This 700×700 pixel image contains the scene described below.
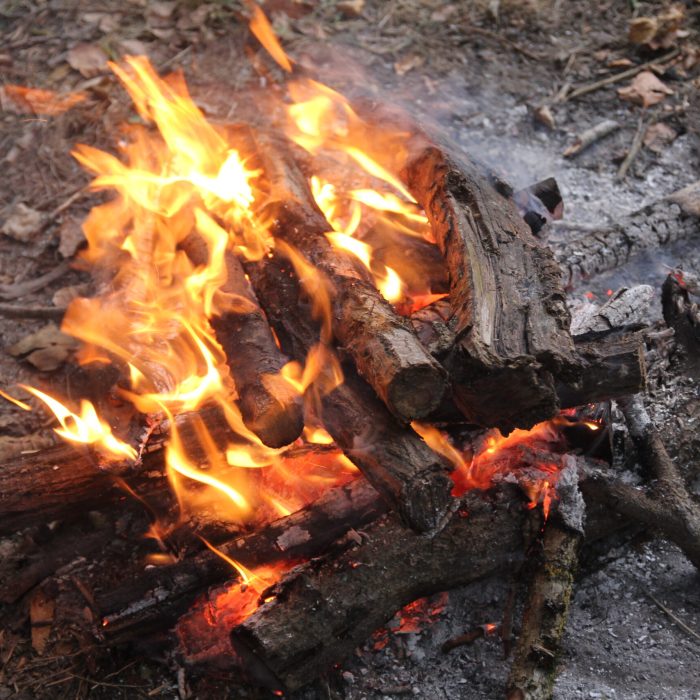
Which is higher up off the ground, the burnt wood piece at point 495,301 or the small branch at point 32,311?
the burnt wood piece at point 495,301

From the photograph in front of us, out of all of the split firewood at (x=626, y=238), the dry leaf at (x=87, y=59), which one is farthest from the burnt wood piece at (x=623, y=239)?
the dry leaf at (x=87, y=59)

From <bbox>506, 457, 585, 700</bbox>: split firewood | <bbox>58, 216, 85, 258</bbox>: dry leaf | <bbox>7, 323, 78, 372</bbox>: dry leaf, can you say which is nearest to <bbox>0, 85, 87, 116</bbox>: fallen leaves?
<bbox>58, 216, 85, 258</bbox>: dry leaf

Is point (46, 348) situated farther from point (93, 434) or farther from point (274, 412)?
point (274, 412)

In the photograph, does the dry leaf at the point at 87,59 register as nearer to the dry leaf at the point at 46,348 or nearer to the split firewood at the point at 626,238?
the dry leaf at the point at 46,348

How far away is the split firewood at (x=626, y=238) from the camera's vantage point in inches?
145

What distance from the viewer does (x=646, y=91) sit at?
4.96 m

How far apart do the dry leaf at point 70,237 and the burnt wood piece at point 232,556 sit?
229 cm

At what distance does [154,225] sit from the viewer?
386 centimetres

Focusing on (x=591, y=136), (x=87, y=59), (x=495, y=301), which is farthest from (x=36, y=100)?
(x=495, y=301)

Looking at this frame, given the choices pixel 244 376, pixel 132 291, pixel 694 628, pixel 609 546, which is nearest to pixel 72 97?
pixel 132 291

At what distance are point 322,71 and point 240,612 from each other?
406 cm

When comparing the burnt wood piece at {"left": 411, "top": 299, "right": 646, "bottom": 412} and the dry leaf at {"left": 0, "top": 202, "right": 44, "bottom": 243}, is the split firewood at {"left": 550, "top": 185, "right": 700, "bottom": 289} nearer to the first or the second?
the burnt wood piece at {"left": 411, "top": 299, "right": 646, "bottom": 412}

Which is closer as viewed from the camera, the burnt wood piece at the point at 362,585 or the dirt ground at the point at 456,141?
the burnt wood piece at the point at 362,585

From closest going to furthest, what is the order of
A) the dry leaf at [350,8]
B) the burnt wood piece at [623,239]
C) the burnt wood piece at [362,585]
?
1. the burnt wood piece at [362,585]
2. the burnt wood piece at [623,239]
3. the dry leaf at [350,8]
